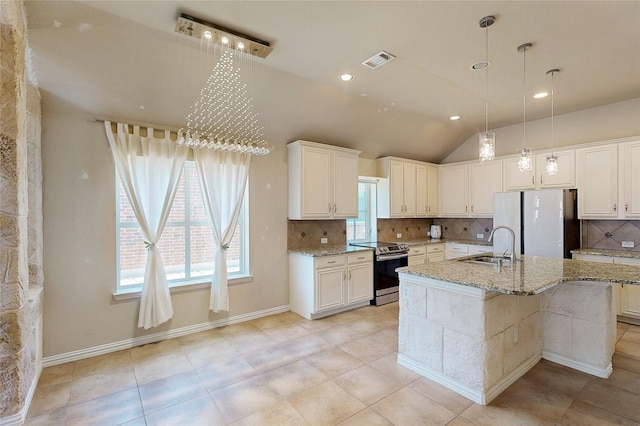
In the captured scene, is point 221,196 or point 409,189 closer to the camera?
point 221,196

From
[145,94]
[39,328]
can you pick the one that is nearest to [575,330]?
[145,94]

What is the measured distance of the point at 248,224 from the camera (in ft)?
13.4

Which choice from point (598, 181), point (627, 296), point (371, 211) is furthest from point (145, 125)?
point (627, 296)

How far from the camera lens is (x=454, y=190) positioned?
5.68 meters

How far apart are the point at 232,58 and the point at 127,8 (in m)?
0.89

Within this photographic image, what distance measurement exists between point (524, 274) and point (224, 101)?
11.1 ft

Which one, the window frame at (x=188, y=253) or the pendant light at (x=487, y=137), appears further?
the window frame at (x=188, y=253)

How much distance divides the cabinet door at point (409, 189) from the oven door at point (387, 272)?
912 millimetres

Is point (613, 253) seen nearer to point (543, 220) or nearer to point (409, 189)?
point (543, 220)

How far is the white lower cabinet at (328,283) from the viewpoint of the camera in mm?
4031

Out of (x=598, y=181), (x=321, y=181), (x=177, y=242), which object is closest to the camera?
(x=177, y=242)

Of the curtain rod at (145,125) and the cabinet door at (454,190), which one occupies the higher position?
the curtain rod at (145,125)

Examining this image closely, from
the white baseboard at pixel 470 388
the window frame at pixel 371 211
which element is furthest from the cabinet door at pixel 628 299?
the window frame at pixel 371 211

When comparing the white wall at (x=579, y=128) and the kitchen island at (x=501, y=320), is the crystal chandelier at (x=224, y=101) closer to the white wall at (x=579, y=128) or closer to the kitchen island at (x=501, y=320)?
the kitchen island at (x=501, y=320)
